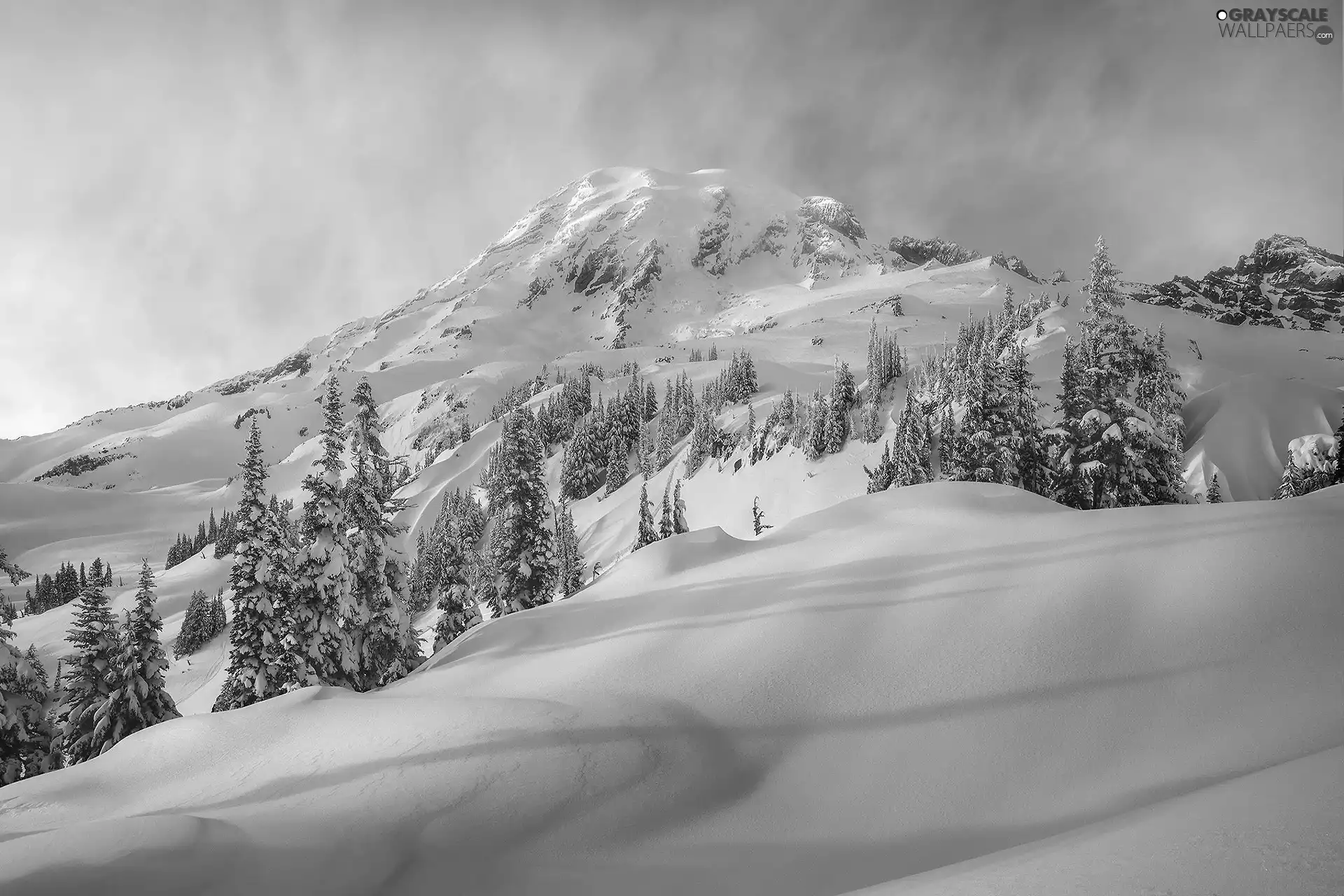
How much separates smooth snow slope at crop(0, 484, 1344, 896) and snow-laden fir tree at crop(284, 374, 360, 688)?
10.4 m

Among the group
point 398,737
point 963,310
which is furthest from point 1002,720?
point 963,310

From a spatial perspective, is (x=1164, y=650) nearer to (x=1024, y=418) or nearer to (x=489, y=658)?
(x=489, y=658)

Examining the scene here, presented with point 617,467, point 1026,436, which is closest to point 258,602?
point 1026,436

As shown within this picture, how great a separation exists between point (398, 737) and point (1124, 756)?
9.07 meters

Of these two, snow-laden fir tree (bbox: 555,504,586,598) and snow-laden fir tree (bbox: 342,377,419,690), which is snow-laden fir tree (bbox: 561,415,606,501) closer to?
snow-laden fir tree (bbox: 555,504,586,598)

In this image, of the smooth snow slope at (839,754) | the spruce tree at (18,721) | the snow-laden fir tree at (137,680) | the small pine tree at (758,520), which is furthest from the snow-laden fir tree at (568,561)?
the smooth snow slope at (839,754)

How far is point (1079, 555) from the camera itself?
33.4 feet

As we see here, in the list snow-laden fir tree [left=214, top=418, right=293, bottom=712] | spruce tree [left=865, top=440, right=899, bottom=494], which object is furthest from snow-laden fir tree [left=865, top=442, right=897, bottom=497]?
snow-laden fir tree [left=214, top=418, right=293, bottom=712]

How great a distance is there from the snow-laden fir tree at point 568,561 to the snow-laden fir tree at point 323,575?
15036 millimetres

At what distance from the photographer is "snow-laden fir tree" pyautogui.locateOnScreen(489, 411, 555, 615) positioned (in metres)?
25.9

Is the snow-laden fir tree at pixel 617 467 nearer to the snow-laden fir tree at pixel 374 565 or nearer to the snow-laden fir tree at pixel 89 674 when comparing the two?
the snow-laden fir tree at pixel 374 565

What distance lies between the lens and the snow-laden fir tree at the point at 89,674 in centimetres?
1961

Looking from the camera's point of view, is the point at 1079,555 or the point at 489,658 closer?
the point at 1079,555

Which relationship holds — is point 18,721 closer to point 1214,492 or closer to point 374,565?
point 374,565
